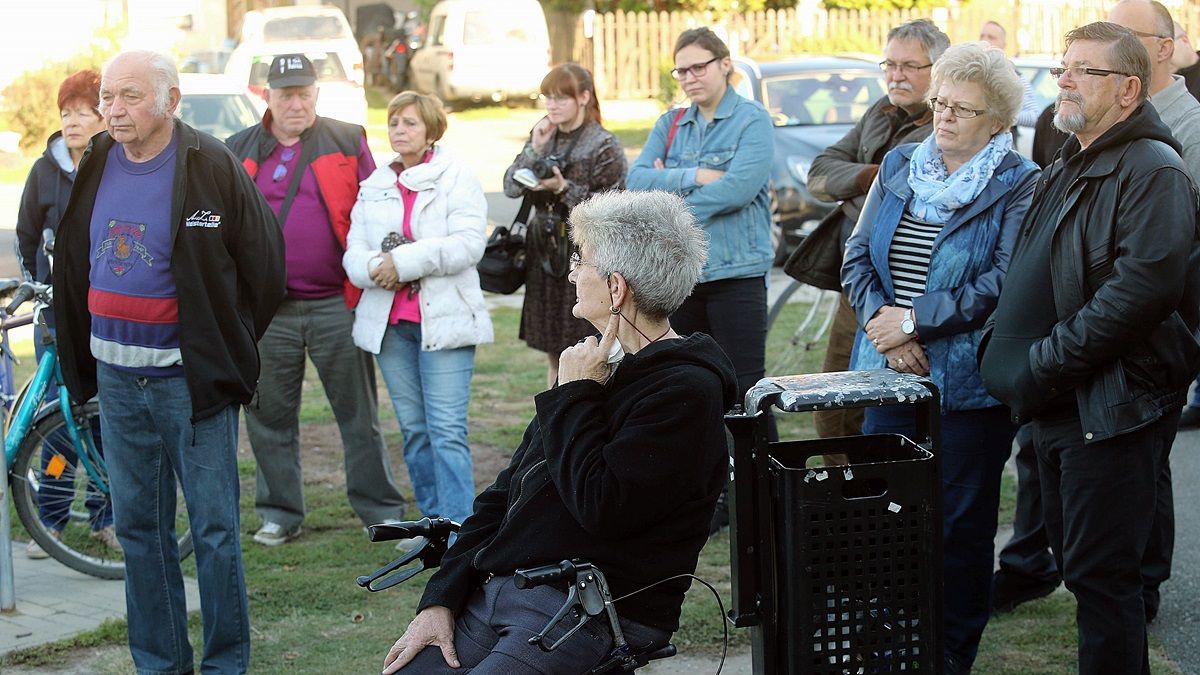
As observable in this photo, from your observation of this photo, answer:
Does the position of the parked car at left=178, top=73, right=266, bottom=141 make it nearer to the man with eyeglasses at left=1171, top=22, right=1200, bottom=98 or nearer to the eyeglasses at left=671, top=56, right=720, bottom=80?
the eyeglasses at left=671, top=56, right=720, bottom=80

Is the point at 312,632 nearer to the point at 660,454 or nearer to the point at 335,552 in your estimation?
the point at 335,552

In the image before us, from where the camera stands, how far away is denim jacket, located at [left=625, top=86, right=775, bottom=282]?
5992 millimetres

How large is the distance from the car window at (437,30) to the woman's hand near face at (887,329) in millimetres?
26383

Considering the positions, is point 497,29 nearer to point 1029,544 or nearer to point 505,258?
point 505,258

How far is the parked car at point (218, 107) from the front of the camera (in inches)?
547

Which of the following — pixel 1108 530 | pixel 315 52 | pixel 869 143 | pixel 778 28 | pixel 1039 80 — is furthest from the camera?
pixel 778 28

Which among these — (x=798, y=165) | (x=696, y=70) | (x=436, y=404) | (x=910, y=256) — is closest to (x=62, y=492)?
(x=436, y=404)

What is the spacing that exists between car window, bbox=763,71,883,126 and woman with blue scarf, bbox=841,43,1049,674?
29.1 ft

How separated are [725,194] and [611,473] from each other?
9.74 feet

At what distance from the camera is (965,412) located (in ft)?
14.4

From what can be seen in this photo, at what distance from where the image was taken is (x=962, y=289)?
4.35m

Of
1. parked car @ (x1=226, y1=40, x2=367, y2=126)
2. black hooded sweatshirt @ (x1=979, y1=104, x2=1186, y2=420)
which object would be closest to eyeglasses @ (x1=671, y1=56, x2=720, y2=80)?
black hooded sweatshirt @ (x1=979, y1=104, x2=1186, y2=420)

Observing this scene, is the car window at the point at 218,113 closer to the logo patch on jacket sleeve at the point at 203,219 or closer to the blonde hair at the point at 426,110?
the blonde hair at the point at 426,110

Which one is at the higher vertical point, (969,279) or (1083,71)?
(1083,71)
